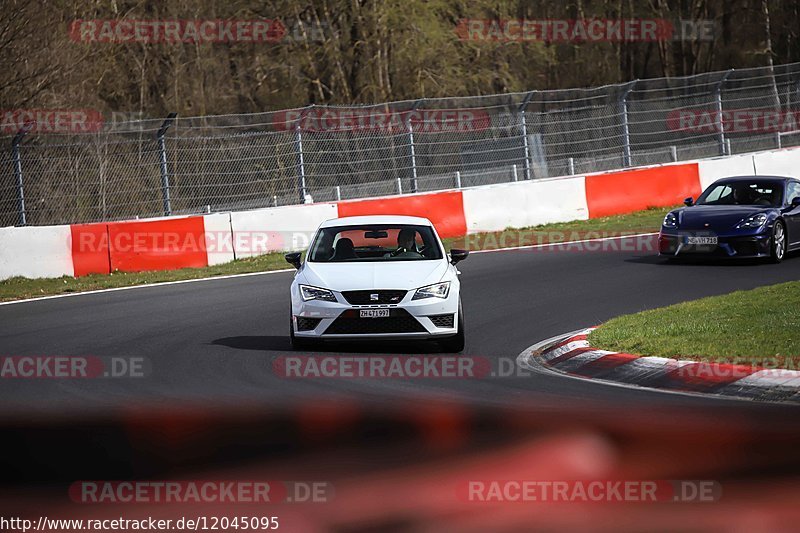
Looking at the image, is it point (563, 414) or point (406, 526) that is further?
point (563, 414)

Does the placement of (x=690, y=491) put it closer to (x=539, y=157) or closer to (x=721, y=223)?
(x=721, y=223)

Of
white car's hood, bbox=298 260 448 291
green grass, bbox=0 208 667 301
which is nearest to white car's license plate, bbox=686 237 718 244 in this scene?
green grass, bbox=0 208 667 301

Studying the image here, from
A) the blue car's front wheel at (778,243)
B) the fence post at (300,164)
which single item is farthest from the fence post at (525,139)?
the blue car's front wheel at (778,243)

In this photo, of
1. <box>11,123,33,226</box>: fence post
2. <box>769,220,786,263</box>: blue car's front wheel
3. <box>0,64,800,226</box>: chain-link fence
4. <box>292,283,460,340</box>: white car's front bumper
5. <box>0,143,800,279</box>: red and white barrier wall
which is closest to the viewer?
<box>292,283,460,340</box>: white car's front bumper

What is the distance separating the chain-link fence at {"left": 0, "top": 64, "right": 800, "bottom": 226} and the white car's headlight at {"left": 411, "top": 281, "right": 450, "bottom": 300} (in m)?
11.0

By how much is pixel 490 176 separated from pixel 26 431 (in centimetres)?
1871

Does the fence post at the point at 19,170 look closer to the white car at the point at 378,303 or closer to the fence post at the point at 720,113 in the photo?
the white car at the point at 378,303

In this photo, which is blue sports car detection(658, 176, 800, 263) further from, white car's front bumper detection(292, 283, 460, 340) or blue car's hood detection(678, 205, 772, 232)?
white car's front bumper detection(292, 283, 460, 340)

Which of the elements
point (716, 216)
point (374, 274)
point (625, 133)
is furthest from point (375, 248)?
point (625, 133)

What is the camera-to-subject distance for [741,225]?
755 inches

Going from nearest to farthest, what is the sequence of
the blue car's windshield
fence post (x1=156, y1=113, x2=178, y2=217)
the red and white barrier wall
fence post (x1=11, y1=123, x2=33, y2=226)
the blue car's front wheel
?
the blue car's front wheel → the blue car's windshield → the red and white barrier wall → fence post (x1=11, y1=123, x2=33, y2=226) → fence post (x1=156, y1=113, x2=178, y2=217)

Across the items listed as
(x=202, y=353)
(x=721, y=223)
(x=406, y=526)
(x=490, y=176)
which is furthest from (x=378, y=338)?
(x=490, y=176)

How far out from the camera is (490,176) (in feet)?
88.2

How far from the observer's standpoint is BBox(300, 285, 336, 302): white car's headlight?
12.4m
